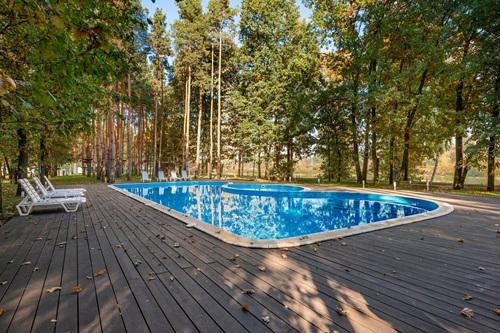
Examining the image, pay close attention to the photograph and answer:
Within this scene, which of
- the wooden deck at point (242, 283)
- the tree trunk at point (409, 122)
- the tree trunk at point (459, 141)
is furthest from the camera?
the tree trunk at point (409, 122)

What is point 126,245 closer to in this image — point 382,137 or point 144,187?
point 144,187

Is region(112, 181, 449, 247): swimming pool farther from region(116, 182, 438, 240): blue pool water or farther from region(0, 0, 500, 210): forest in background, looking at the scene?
region(0, 0, 500, 210): forest in background

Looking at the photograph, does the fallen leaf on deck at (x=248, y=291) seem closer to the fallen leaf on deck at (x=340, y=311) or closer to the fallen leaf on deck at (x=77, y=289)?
the fallen leaf on deck at (x=340, y=311)

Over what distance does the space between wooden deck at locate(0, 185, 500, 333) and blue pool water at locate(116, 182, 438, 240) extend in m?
3.06

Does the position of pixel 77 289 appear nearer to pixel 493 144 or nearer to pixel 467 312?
pixel 467 312

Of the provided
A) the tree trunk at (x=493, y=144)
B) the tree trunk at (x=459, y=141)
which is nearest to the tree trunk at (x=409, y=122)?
the tree trunk at (x=459, y=141)

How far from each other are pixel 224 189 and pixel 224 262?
11.2 metres

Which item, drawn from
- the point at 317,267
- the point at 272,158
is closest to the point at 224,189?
the point at 272,158

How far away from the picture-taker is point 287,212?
30.6 feet

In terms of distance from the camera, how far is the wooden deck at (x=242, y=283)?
1935mm

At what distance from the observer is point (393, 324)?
190cm

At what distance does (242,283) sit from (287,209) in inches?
293

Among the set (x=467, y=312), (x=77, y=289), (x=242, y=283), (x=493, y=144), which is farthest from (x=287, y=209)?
(x=493, y=144)

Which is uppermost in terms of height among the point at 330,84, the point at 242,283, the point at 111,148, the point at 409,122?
the point at 330,84
